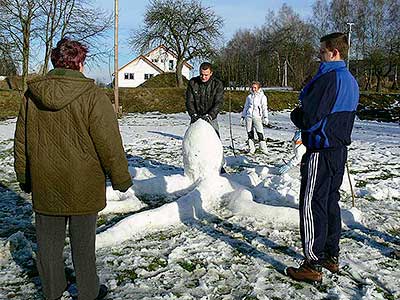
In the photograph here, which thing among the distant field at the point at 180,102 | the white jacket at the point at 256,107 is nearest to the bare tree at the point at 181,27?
the distant field at the point at 180,102

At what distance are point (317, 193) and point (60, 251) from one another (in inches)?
76.3

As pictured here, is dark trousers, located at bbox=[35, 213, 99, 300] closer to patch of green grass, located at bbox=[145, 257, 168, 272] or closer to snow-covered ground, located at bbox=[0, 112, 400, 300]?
snow-covered ground, located at bbox=[0, 112, 400, 300]

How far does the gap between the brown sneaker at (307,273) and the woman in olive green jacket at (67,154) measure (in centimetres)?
156

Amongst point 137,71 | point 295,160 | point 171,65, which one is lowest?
point 295,160

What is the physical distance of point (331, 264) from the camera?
374 centimetres

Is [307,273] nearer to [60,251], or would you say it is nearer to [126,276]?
[126,276]

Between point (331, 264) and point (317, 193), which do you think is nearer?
point (317, 193)

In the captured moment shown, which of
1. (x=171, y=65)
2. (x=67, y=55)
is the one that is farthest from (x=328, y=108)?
(x=171, y=65)

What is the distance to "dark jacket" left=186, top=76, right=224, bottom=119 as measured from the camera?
7.37 metres

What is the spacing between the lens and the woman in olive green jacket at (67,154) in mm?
2771

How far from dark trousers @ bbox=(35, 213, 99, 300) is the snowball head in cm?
318

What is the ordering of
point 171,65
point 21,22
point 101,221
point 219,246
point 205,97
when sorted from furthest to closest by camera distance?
point 171,65
point 21,22
point 205,97
point 101,221
point 219,246

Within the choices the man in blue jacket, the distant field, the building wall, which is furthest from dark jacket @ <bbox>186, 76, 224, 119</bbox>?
the building wall

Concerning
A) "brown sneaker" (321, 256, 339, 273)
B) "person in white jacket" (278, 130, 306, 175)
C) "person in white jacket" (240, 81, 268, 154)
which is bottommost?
"brown sneaker" (321, 256, 339, 273)
